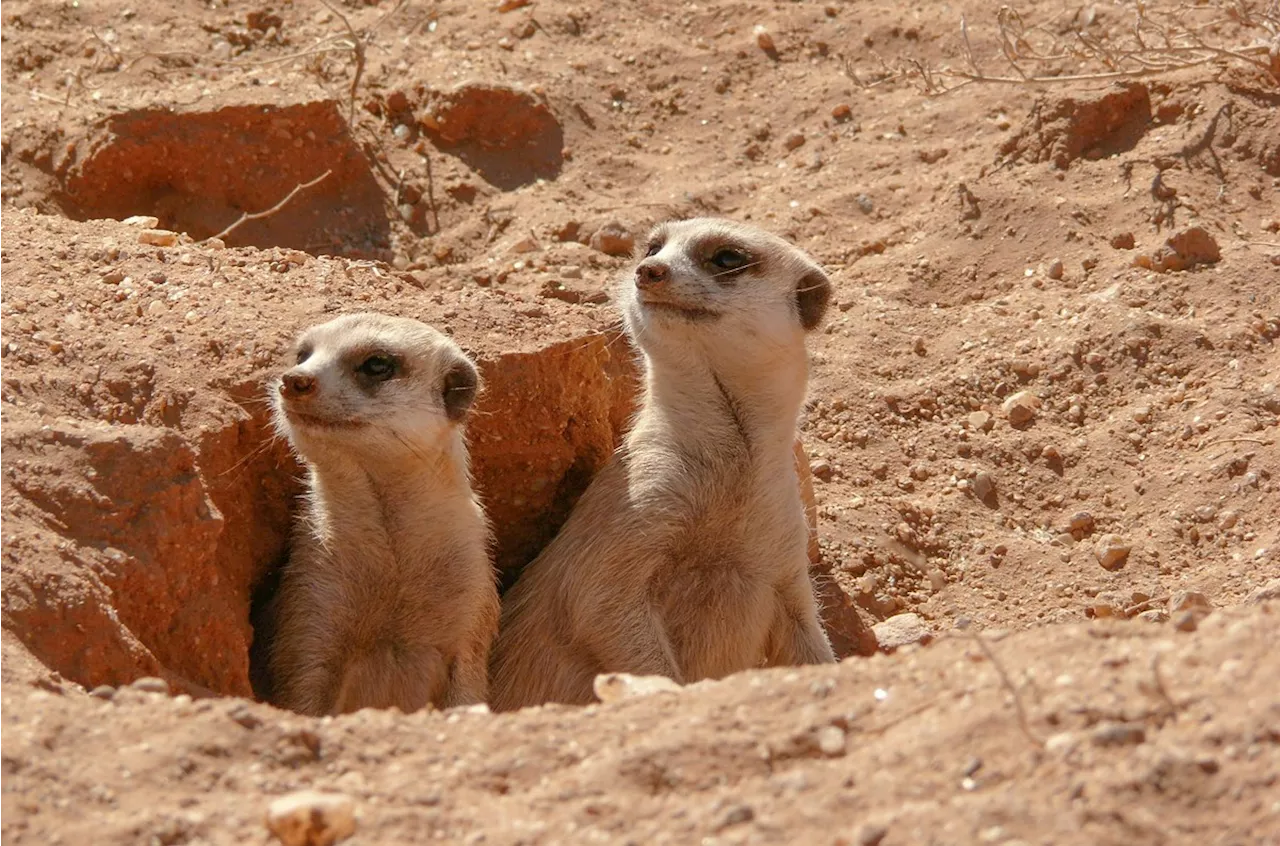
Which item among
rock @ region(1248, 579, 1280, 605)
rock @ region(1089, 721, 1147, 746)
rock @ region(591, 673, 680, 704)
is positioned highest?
rock @ region(1089, 721, 1147, 746)

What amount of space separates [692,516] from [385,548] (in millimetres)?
750

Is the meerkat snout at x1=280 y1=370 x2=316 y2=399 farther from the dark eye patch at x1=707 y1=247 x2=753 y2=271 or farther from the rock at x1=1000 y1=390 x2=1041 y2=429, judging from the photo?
the rock at x1=1000 y1=390 x2=1041 y2=429

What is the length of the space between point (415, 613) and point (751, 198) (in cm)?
252

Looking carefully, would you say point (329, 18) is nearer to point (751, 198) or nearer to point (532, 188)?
point (532, 188)

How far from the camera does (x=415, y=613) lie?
3682 mm

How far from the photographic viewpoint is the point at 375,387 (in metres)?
3.59

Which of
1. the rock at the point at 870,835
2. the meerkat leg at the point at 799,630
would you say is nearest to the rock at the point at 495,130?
the meerkat leg at the point at 799,630

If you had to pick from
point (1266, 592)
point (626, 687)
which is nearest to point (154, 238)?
point (626, 687)

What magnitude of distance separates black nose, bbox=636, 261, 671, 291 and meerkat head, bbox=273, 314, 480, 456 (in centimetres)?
45

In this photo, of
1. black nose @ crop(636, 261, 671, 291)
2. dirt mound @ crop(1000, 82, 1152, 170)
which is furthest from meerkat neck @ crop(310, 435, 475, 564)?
dirt mound @ crop(1000, 82, 1152, 170)

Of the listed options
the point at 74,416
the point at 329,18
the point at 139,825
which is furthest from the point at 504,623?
the point at 329,18

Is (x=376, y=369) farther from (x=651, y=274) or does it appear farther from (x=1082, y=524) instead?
(x=1082, y=524)

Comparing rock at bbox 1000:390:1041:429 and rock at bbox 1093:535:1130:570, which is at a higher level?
rock at bbox 1000:390:1041:429

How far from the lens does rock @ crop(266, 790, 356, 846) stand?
6.42ft
